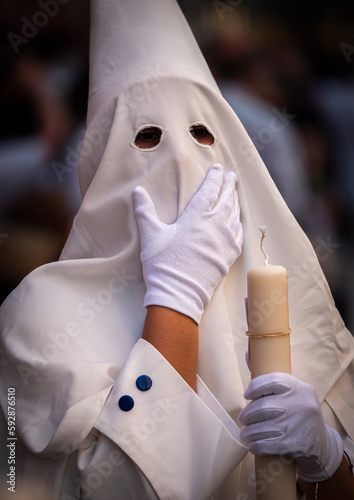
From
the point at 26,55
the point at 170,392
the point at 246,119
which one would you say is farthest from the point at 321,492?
the point at 26,55

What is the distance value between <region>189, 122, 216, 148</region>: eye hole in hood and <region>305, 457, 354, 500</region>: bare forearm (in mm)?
949

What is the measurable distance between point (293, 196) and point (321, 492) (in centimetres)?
136

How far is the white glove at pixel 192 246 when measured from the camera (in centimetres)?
145

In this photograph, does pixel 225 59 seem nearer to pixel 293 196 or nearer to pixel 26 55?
pixel 293 196

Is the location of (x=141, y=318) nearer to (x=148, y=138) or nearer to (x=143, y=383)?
(x=143, y=383)

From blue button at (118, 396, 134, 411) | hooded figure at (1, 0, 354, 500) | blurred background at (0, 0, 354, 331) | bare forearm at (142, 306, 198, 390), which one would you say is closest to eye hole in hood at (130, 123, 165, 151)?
hooded figure at (1, 0, 354, 500)

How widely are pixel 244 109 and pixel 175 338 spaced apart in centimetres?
146

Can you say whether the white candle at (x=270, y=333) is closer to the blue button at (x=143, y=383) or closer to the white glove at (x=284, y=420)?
the white glove at (x=284, y=420)

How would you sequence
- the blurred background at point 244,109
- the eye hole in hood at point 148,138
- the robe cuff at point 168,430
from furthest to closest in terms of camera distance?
the blurred background at point 244,109 < the eye hole in hood at point 148,138 < the robe cuff at point 168,430

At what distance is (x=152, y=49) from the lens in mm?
1759

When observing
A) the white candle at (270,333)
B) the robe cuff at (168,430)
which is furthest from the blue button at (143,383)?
the white candle at (270,333)

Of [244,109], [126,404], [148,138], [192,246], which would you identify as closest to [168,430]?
[126,404]

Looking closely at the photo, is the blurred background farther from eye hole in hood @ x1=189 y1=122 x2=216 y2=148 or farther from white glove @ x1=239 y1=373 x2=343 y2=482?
white glove @ x1=239 y1=373 x2=343 y2=482

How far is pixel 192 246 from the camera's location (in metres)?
1.50
